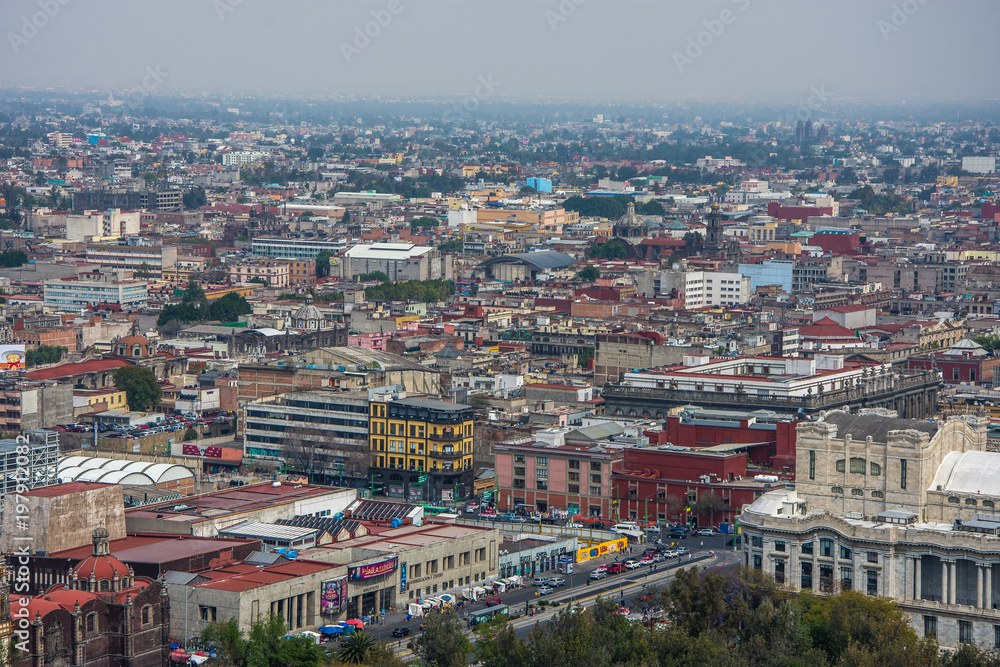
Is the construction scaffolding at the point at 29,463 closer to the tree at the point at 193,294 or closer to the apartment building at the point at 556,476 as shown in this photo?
the apartment building at the point at 556,476

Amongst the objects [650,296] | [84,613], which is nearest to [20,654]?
[84,613]

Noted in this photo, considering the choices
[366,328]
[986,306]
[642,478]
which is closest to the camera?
[642,478]

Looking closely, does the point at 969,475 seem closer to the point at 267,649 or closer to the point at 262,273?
the point at 267,649

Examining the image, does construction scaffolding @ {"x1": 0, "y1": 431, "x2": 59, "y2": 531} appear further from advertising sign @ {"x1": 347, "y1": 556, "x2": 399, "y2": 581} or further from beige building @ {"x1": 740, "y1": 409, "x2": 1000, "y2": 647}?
beige building @ {"x1": 740, "y1": 409, "x2": 1000, "y2": 647}

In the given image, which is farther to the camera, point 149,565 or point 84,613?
point 149,565

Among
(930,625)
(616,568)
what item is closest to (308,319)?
(616,568)

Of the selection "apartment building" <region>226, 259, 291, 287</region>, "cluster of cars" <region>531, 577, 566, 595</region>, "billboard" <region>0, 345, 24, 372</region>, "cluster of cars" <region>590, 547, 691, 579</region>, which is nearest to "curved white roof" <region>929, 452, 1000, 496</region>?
"cluster of cars" <region>590, 547, 691, 579</region>

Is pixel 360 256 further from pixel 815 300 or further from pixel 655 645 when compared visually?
pixel 655 645
